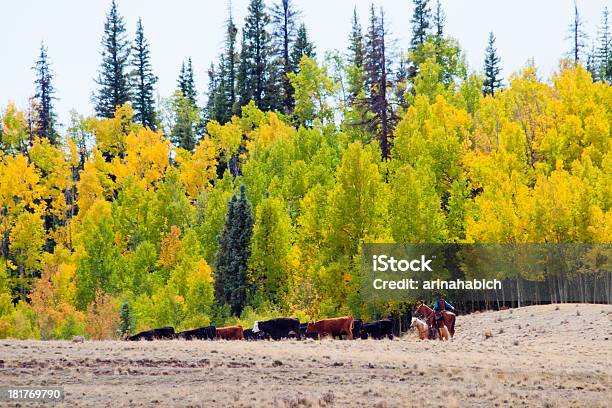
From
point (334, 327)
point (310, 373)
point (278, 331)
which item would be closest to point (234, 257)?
point (278, 331)

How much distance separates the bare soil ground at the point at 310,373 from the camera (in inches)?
801

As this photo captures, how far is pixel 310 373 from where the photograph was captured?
77.6 feet

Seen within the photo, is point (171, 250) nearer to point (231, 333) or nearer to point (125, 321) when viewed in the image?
point (125, 321)

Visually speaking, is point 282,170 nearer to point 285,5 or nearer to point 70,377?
point 285,5

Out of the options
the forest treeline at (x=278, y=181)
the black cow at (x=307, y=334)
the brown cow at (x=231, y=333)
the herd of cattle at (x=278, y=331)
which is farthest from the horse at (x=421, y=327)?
the forest treeline at (x=278, y=181)

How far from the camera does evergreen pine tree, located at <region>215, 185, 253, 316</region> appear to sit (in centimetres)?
6341

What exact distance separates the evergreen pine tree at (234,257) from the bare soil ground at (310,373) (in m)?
32.1

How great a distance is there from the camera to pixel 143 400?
65.3 ft

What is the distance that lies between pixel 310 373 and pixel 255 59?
8417cm

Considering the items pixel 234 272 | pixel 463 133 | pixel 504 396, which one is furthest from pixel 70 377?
pixel 463 133

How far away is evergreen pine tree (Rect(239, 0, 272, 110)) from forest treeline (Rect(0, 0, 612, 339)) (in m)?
0.23

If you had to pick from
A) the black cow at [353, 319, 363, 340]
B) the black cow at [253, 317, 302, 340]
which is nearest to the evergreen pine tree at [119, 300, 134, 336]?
the black cow at [253, 317, 302, 340]

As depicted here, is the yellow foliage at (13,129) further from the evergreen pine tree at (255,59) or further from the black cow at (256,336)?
the black cow at (256,336)

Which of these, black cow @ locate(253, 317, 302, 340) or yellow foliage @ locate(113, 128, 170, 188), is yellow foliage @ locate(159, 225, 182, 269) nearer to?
yellow foliage @ locate(113, 128, 170, 188)
